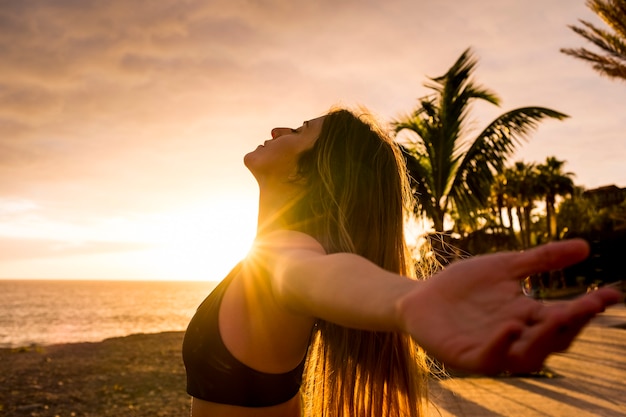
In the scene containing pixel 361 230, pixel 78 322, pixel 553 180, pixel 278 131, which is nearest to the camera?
pixel 361 230

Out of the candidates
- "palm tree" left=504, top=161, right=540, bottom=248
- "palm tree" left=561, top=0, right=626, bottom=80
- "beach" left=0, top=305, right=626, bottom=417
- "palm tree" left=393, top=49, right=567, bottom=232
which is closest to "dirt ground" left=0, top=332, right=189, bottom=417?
"beach" left=0, top=305, right=626, bottom=417

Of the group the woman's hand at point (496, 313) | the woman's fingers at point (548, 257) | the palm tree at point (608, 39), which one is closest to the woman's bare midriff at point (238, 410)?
the woman's hand at point (496, 313)

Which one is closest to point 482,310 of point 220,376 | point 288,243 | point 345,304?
point 345,304

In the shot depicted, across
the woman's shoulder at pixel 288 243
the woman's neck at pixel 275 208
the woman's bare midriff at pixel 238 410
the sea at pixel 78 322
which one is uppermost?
the woman's neck at pixel 275 208

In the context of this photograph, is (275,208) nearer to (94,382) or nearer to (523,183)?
(94,382)

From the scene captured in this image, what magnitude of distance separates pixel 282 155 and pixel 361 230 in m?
0.53

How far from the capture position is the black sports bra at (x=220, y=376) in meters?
1.80

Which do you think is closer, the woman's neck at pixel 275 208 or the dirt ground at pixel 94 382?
the woman's neck at pixel 275 208

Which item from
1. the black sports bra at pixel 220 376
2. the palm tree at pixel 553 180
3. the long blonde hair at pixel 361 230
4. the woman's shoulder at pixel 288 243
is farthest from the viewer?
the palm tree at pixel 553 180

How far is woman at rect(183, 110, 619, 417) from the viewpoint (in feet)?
3.05

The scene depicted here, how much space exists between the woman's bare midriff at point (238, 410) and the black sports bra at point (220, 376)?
0.02 meters

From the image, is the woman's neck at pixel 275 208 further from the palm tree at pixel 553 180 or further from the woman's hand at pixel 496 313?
the palm tree at pixel 553 180

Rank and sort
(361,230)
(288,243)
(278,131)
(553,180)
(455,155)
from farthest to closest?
(553,180)
(455,155)
(278,131)
(361,230)
(288,243)

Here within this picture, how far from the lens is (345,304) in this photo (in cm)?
117
